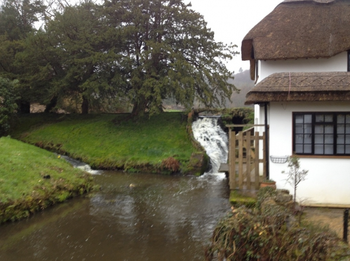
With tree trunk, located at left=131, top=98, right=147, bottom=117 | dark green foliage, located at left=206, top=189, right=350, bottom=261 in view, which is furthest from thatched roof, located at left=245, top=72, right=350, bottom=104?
tree trunk, located at left=131, top=98, right=147, bottom=117

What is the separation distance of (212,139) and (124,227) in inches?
511

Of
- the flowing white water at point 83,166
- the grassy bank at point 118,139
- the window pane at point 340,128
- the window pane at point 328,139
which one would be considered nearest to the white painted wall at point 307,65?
the window pane at point 340,128

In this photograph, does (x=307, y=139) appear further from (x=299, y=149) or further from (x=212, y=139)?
(x=212, y=139)

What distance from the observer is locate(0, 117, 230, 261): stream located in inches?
300

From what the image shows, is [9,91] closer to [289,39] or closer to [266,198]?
[289,39]

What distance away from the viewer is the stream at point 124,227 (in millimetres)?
7617

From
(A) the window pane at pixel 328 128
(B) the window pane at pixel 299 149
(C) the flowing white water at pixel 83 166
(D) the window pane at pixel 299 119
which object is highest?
(D) the window pane at pixel 299 119

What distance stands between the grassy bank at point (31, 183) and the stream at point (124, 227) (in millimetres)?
401

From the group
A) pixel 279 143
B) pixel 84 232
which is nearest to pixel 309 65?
pixel 279 143

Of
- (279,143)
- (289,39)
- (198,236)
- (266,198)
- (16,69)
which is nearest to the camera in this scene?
(266,198)

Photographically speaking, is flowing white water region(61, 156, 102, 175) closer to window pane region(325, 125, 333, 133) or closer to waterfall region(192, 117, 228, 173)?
waterfall region(192, 117, 228, 173)

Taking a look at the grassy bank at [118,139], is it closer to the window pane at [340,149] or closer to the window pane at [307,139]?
the window pane at [307,139]

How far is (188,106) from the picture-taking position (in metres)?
23.3

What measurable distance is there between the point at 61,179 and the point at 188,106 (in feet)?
41.4
